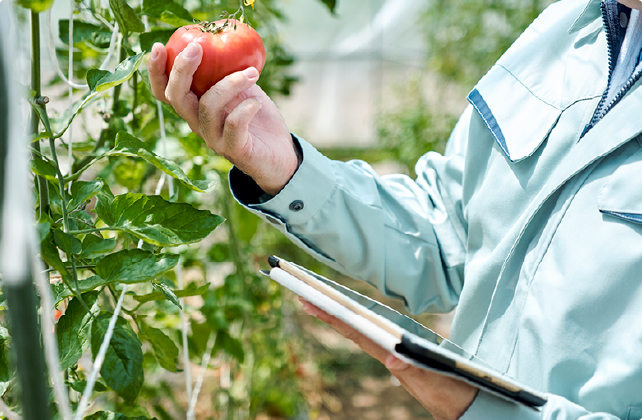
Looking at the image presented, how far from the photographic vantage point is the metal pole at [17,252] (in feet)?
0.72

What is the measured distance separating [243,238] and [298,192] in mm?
751

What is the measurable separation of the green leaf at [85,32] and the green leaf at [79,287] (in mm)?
389

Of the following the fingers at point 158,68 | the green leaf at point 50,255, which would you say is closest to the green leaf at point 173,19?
the fingers at point 158,68

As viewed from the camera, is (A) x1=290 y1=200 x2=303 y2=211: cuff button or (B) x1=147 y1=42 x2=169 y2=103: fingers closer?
(B) x1=147 y1=42 x2=169 y2=103: fingers

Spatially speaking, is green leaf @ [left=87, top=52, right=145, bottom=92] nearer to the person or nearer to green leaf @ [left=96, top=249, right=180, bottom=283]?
the person

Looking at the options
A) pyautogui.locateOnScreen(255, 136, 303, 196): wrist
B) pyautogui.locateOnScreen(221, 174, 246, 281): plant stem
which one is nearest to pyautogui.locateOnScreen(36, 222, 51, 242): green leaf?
pyautogui.locateOnScreen(255, 136, 303, 196): wrist

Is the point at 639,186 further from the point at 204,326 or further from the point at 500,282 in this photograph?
the point at 204,326

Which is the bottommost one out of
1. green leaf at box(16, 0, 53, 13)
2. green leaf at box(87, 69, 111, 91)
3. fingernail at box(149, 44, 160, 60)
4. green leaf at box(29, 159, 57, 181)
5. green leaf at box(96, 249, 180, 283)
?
green leaf at box(96, 249, 180, 283)

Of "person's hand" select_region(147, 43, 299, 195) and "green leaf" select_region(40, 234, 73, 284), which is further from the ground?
"person's hand" select_region(147, 43, 299, 195)

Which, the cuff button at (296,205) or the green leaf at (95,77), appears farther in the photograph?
the cuff button at (296,205)

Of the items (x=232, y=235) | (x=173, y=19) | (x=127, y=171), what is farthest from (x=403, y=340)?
(x=232, y=235)

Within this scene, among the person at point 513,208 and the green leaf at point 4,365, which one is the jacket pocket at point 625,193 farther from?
the green leaf at point 4,365

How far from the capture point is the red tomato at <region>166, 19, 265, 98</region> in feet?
1.83

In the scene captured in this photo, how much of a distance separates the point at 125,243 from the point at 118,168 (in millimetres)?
162
